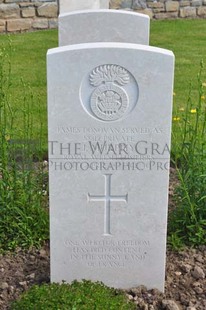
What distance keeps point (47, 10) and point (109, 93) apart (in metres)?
7.48

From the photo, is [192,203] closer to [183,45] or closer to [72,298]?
[72,298]

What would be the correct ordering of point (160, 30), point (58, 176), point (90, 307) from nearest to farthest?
point (90, 307) < point (58, 176) < point (160, 30)

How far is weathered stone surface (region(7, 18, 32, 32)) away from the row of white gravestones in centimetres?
713

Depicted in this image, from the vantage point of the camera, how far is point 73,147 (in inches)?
132

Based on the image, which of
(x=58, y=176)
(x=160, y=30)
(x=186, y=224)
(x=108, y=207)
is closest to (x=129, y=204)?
(x=108, y=207)

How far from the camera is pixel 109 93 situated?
3.26 m

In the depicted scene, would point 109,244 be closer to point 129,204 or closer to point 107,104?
point 129,204

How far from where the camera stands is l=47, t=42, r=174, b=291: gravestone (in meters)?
3.20

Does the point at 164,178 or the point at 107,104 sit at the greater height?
the point at 107,104

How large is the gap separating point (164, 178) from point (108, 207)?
0.34 metres

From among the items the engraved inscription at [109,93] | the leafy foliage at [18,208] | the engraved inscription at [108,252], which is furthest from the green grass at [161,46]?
the engraved inscription at [109,93]

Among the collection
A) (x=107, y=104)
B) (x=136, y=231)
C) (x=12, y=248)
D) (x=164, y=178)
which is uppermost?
(x=107, y=104)

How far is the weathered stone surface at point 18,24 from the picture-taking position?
10242mm

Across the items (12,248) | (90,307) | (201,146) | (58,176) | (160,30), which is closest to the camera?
(90,307)
